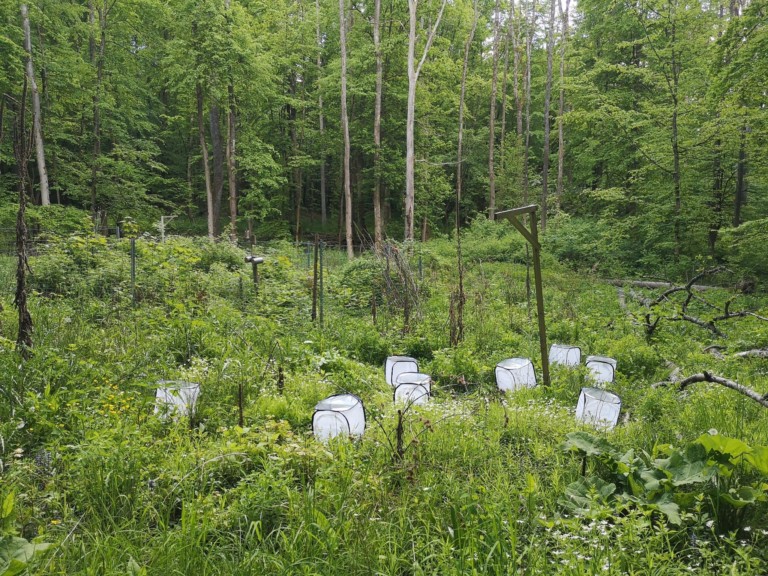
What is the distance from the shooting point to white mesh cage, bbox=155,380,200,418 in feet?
11.4

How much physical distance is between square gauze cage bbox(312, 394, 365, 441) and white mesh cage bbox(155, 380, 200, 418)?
1.02 m

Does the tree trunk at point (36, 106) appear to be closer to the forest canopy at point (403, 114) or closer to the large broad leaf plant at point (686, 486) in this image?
the forest canopy at point (403, 114)

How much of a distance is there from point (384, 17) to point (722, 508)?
72.3ft

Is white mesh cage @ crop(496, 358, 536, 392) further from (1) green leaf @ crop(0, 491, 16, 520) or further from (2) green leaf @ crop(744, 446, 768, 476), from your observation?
(1) green leaf @ crop(0, 491, 16, 520)

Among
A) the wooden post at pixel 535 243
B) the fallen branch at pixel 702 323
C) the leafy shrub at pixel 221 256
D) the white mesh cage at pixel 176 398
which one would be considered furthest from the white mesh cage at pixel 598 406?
the leafy shrub at pixel 221 256

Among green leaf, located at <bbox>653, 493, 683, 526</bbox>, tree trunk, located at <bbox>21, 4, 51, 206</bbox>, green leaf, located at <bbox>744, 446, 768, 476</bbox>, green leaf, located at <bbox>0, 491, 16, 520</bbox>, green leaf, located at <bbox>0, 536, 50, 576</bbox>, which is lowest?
green leaf, located at <bbox>653, 493, 683, 526</bbox>

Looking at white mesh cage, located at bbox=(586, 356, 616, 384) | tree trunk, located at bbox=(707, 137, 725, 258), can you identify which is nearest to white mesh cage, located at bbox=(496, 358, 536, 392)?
white mesh cage, located at bbox=(586, 356, 616, 384)

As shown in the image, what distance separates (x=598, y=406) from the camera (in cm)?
402

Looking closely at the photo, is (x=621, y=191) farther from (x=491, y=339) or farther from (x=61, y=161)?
(x=61, y=161)

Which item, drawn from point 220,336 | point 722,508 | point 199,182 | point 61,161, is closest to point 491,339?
point 220,336

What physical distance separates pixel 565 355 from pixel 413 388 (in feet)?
7.48

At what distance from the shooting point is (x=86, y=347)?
15.6 ft

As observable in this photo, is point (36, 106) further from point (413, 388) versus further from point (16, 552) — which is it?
point (16, 552)

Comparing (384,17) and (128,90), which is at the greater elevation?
(384,17)
